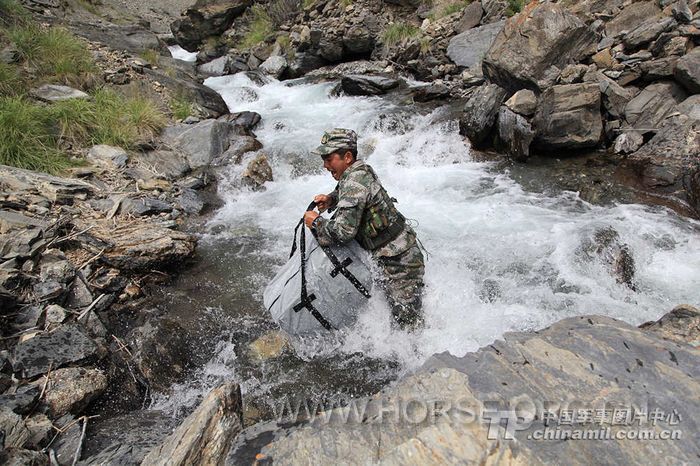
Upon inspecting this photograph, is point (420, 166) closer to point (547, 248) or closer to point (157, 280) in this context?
point (547, 248)

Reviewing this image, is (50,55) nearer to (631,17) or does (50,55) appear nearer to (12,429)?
(12,429)

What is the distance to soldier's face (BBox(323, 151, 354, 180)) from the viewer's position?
3.51 m

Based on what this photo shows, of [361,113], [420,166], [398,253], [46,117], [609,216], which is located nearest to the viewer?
[398,253]

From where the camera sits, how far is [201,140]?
871cm

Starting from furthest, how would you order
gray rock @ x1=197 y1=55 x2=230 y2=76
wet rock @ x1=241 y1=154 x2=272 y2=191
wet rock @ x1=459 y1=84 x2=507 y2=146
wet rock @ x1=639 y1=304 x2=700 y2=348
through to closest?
gray rock @ x1=197 y1=55 x2=230 y2=76
wet rock @ x1=459 y1=84 x2=507 y2=146
wet rock @ x1=241 y1=154 x2=272 y2=191
wet rock @ x1=639 y1=304 x2=700 y2=348

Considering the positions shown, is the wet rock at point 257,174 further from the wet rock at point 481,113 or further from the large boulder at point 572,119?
the large boulder at point 572,119

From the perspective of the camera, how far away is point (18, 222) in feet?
15.5

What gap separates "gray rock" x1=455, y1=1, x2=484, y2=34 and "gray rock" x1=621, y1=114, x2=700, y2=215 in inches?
299

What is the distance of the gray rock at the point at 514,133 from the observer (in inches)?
294

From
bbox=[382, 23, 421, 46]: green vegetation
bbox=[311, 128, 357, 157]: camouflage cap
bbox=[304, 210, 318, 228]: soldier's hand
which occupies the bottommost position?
bbox=[304, 210, 318, 228]: soldier's hand

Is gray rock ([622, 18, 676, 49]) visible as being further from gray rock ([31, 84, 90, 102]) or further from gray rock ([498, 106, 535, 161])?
gray rock ([31, 84, 90, 102])

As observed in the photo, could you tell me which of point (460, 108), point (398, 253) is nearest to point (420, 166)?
point (460, 108)

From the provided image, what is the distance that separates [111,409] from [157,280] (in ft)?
6.21

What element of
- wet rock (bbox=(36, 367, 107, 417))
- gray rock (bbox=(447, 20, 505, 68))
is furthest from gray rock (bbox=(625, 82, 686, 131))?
wet rock (bbox=(36, 367, 107, 417))
